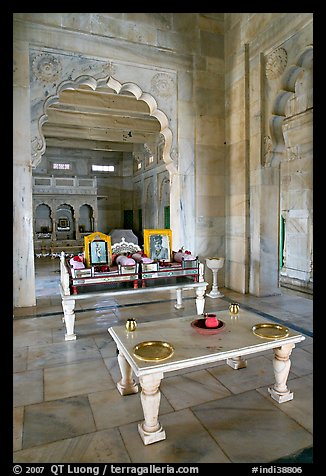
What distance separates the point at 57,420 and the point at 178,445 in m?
1.11

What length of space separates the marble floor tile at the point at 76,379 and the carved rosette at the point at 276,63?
6412 mm

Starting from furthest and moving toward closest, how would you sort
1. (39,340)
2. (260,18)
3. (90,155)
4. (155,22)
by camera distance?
(90,155), (155,22), (260,18), (39,340)

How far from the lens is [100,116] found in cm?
1259

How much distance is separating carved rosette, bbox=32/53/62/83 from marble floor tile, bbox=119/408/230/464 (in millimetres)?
6599

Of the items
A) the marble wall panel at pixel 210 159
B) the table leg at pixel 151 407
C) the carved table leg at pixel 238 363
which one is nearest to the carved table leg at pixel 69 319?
the carved table leg at pixel 238 363

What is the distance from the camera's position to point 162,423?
2.67 metres

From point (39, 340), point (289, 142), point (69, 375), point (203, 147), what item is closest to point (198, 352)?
point (69, 375)

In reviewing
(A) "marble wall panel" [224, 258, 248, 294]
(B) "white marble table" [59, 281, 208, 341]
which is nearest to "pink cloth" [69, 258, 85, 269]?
(B) "white marble table" [59, 281, 208, 341]

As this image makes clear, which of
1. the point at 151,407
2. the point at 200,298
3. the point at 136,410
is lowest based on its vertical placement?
the point at 136,410

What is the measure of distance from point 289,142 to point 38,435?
963 cm

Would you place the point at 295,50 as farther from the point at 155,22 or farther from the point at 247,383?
the point at 247,383

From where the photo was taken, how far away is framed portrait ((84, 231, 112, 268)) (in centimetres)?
526

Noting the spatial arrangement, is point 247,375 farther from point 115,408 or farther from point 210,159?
point 210,159

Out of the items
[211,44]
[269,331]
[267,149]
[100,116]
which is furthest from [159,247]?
[100,116]
